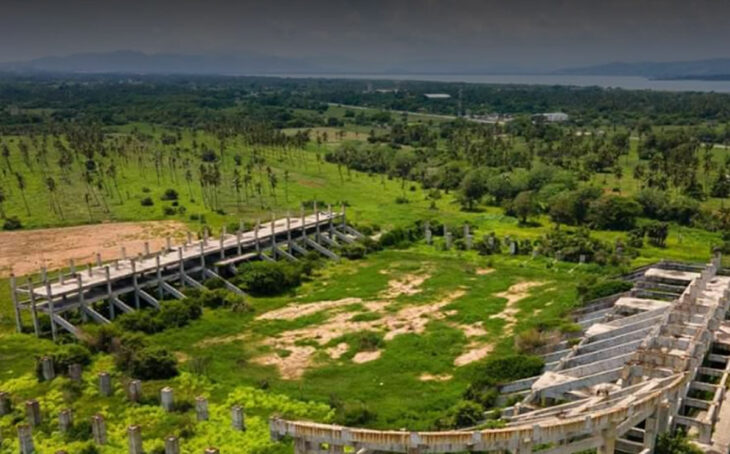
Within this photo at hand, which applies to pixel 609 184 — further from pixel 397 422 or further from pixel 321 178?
pixel 397 422

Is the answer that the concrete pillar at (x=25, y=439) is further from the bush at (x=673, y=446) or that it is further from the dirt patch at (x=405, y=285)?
the dirt patch at (x=405, y=285)

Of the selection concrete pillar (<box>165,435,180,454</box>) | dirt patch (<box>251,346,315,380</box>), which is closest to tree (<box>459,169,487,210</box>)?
dirt patch (<box>251,346,315,380</box>)

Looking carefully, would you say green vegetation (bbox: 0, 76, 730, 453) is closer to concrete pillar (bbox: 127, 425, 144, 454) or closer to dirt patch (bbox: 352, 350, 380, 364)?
dirt patch (bbox: 352, 350, 380, 364)

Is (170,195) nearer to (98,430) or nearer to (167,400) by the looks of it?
(167,400)

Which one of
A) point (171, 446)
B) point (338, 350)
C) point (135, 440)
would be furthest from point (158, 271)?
point (171, 446)

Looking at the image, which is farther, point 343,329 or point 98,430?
point 343,329

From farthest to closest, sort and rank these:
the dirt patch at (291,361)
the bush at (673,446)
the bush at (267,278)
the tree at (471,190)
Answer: the tree at (471,190) < the bush at (267,278) < the dirt patch at (291,361) < the bush at (673,446)

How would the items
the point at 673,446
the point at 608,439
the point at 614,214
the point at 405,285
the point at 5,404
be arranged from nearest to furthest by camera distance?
A: the point at 608,439, the point at 673,446, the point at 5,404, the point at 405,285, the point at 614,214

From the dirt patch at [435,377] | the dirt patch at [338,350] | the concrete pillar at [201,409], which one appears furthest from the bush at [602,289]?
the concrete pillar at [201,409]
